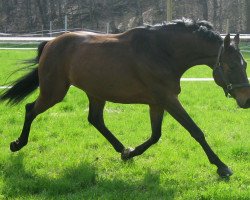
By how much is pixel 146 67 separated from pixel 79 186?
1.55 m

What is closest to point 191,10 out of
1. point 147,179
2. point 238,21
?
point 238,21

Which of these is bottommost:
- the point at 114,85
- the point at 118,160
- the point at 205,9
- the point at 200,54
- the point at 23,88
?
the point at 205,9

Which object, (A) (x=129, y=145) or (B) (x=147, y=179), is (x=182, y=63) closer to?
(B) (x=147, y=179)

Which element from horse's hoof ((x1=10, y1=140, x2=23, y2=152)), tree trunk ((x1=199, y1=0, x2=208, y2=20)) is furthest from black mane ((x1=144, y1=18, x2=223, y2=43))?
tree trunk ((x1=199, y1=0, x2=208, y2=20))

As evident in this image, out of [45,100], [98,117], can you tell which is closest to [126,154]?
[98,117]

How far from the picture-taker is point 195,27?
4.62 meters

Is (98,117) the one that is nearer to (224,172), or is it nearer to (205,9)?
(224,172)

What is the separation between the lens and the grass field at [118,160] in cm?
417

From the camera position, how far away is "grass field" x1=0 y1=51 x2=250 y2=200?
164 inches

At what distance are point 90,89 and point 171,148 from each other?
1.44 metres

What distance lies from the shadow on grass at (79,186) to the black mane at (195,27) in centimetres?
171

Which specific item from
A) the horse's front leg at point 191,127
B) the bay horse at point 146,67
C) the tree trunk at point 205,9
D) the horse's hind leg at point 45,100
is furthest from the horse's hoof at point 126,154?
the tree trunk at point 205,9

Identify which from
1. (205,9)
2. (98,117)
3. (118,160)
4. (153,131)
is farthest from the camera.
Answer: (205,9)

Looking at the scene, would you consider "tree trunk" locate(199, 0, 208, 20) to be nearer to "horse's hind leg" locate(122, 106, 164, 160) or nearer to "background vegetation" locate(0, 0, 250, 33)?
"background vegetation" locate(0, 0, 250, 33)
